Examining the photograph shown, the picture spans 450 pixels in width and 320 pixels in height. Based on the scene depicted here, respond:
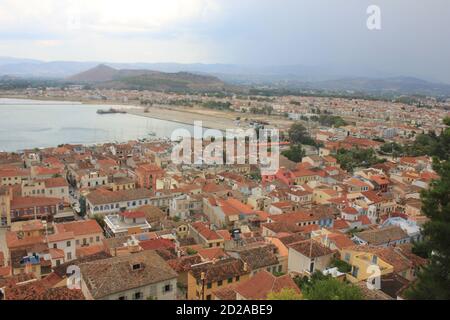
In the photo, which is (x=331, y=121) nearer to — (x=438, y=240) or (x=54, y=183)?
(x=54, y=183)

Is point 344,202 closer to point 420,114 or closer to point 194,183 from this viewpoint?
point 194,183

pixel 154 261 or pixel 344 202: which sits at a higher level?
pixel 154 261

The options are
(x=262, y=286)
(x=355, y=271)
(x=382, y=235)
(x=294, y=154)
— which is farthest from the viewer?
(x=294, y=154)

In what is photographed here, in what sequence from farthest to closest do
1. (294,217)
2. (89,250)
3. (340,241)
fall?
1. (294,217)
2. (89,250)
3. (340,241)

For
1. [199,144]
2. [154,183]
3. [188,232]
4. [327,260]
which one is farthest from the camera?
[199,144]

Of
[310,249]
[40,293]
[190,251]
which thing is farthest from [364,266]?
[40,293]

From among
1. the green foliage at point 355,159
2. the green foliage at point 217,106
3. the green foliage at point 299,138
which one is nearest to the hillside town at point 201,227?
the green foliage at point 355,159

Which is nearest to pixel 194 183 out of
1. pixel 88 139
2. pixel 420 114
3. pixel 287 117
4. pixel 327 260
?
pixel 327 260
